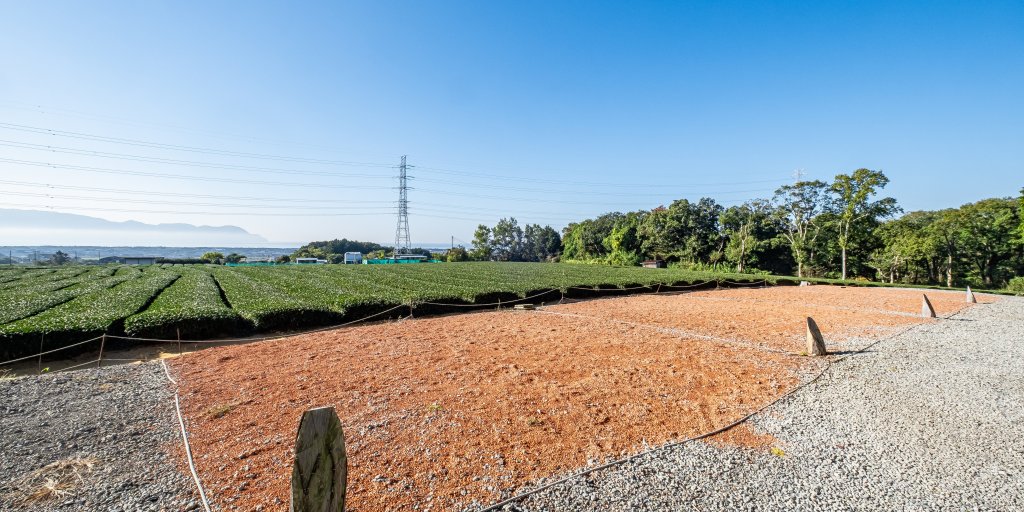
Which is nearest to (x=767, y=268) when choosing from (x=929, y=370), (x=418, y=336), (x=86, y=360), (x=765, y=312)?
(x=765, y=312)

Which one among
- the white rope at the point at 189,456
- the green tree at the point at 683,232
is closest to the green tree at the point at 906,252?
the green tree at the point at 683,232

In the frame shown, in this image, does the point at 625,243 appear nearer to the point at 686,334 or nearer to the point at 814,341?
the point at 686,334

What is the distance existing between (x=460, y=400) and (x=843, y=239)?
158 feet

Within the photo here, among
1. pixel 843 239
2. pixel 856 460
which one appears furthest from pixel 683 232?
pixel 856 460

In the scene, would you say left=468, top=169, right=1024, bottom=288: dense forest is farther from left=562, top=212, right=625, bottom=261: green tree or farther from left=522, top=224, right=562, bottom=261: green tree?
left=522, top=224, right=562, bottom=261: green tree

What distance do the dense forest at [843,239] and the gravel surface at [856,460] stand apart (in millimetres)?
40882

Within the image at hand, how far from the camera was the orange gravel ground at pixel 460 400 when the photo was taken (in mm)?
4102

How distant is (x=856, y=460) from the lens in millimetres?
4531

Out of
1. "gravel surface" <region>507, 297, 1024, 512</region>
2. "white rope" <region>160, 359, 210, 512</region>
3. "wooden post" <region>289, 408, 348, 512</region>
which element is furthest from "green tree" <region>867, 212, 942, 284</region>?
"white rope" <region>160, 359, 210, 512</region>

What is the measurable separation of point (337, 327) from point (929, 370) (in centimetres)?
1497

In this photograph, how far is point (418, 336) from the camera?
11047mm

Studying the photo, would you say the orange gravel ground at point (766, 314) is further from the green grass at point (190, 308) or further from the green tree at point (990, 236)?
the green tree at point (990, 236)

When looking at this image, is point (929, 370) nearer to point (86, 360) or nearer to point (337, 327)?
point (337, 327)

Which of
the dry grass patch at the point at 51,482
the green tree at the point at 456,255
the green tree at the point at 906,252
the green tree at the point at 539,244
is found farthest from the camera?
the green tree at the point at 539,244
